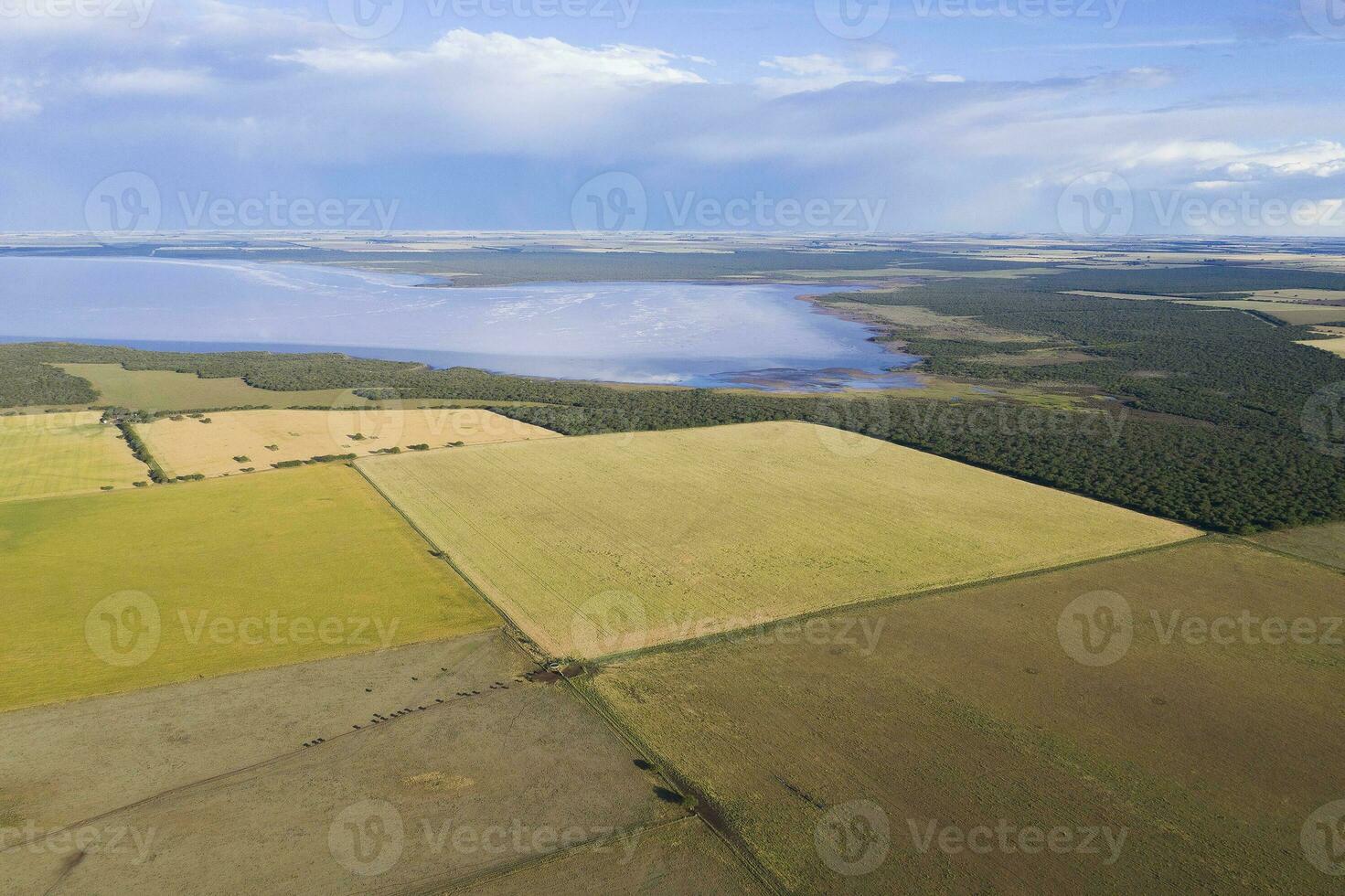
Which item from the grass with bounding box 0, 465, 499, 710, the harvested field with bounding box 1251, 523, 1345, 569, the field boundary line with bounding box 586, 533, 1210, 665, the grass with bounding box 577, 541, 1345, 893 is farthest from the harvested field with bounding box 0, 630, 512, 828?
the harvested field with bounding box 1251, 523, 1345, 569

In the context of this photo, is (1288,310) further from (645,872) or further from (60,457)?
(60,457)

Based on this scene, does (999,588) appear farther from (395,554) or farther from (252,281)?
A: (252,281)

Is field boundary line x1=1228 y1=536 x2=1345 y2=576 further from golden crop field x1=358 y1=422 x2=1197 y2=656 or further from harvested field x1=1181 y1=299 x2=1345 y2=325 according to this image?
harvested field x1=1181 y1=299 x2=1345 y2=325

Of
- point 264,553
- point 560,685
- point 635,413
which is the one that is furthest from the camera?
point 635,413

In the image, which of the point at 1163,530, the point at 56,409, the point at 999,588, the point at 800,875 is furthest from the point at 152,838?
the point at 56,409

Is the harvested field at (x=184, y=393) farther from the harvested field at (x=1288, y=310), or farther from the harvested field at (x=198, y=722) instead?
the harvested field at (x=1288, y=310)

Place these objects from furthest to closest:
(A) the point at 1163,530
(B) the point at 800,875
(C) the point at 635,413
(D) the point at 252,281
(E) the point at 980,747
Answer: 1. (D) the point at 252,281
2. (C) the point at 635,413
3. (A) the point at 1163,530
4. (E) the point at 980,747
5. (B) the point at 800,875
